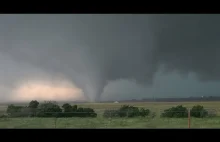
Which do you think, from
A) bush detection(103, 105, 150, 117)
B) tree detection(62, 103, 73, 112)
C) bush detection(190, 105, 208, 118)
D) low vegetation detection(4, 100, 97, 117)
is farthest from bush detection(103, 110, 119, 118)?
bush detection(190, 105, 208, 118)

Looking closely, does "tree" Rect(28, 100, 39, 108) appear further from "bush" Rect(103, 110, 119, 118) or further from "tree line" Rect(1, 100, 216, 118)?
"bush" Rect(103, 110, 119, 118)

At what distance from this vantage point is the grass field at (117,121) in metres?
4.28

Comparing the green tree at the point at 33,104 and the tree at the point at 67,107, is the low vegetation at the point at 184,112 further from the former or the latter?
→ the green tree at the point at 33,104

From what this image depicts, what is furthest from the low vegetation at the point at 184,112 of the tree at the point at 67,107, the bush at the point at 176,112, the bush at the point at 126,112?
Answer: the tree at the point at 67,107

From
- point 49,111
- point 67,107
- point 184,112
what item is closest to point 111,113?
point 67,107

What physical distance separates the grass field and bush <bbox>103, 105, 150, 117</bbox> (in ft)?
0.23

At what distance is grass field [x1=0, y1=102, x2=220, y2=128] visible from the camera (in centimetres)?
428
